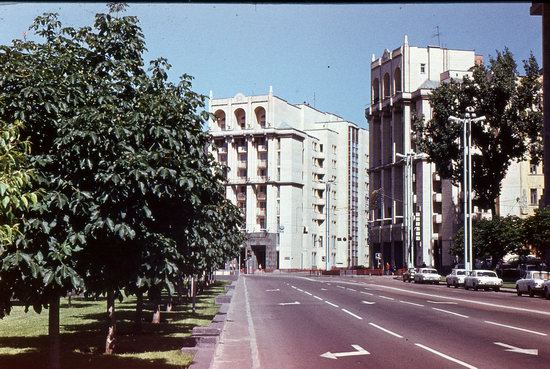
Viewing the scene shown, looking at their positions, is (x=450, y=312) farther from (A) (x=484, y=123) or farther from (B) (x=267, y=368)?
(A) (x=484, y=123)

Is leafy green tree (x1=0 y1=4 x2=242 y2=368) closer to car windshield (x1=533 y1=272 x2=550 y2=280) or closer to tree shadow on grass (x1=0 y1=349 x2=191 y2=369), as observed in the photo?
tree shadow on grass (x1=0 y1=349 x2=191 y2=369)

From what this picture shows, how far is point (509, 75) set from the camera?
211 ft

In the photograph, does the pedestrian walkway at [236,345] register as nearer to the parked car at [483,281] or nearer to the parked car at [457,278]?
the parked car at [483,281]

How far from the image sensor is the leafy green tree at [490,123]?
63.9 metres

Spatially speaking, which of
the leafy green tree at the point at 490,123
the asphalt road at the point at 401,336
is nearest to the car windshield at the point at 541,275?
the asphalt road at the point at 401,336

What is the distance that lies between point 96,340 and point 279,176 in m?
105

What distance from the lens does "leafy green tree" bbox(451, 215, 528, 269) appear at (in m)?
63.8

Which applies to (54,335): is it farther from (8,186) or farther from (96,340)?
(96,340)

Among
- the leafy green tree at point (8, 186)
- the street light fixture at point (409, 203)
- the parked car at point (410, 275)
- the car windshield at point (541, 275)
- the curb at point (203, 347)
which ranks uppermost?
the street light fixture at point (409, 203)

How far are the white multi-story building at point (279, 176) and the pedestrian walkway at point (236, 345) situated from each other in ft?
297

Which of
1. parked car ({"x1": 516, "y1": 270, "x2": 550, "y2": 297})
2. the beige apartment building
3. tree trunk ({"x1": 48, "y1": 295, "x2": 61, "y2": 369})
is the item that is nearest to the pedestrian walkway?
tree trunk ({"x1": 48, "y1": 295, "x2": 61, "y2": 369})

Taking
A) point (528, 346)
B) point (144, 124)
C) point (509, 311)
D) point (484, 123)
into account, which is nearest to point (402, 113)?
point (484, 123)

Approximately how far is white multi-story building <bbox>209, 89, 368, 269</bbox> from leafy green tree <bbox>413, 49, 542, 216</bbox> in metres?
50.2

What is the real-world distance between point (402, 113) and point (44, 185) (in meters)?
92.5
